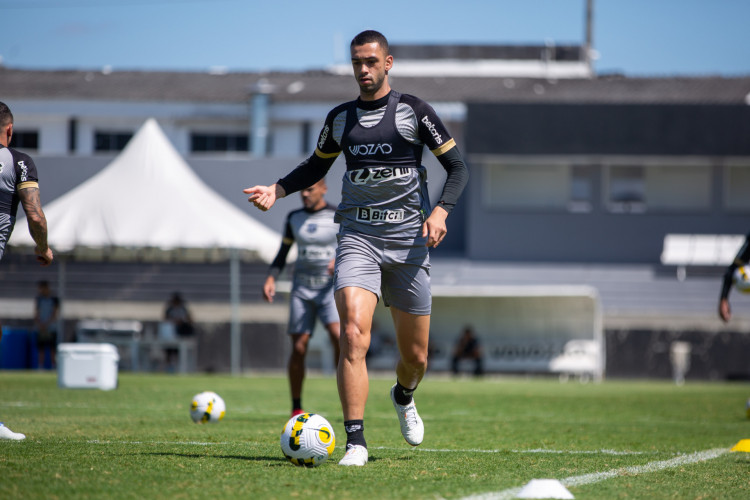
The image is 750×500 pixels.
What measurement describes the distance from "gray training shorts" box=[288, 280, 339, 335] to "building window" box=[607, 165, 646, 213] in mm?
28522

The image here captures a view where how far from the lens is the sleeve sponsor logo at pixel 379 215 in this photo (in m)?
6.37

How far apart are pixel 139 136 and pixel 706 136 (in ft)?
66.2

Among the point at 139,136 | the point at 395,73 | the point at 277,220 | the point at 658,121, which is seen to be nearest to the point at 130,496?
the point at 139,136

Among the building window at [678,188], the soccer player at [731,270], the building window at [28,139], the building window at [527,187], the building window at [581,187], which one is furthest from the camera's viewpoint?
the building window at [28,139]

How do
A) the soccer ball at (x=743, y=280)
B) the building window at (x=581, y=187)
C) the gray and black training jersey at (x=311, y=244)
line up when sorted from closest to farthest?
the gray and black training jersey at (x=311, y=244) → the soccer ball at (x=743, y=280) → the building window at (x=581, y=187)

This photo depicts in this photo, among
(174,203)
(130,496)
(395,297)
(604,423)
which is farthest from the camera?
(174,203)

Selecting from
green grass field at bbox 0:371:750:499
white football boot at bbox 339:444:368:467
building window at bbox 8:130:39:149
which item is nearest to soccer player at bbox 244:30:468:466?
white football boot at bbox 339:444:368:467

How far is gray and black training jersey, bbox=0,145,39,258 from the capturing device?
293 inches

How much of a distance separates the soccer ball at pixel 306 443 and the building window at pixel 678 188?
32.8m

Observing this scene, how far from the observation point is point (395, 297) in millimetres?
6488

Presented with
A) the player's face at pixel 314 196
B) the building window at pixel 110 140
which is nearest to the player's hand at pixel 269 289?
the player's face at pixel 314 196

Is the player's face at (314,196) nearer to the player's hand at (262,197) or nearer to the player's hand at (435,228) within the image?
the player's hand at (262,197)

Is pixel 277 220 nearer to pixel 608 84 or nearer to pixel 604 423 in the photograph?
pixel 608 84

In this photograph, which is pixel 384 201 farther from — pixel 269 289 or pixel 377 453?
pixel 269 289
